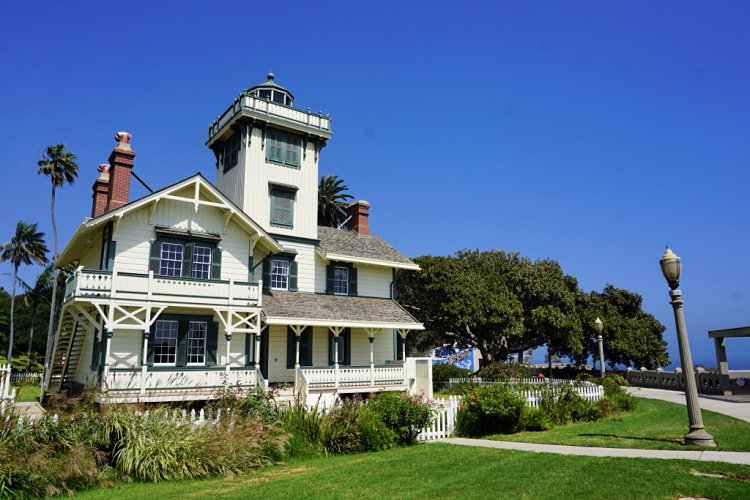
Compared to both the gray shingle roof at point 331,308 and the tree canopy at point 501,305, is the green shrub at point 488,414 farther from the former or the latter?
the tree canopy at point 501,305

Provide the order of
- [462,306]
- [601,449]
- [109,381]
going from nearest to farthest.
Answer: [601,449] < [109,381] < [462,306]

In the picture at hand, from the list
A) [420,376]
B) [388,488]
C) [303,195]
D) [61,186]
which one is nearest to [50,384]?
[303,195]

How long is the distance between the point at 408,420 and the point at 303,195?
14718 millimetres

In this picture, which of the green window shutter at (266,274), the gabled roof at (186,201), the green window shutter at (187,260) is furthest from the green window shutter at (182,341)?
the gabled roof at (186,201)

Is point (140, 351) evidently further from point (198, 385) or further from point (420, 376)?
point (420, 376)

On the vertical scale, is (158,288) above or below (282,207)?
below

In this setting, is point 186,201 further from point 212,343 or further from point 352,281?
point 352,281

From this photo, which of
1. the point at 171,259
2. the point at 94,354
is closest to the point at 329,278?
the point at 171,259

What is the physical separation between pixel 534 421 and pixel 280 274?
13.2 m

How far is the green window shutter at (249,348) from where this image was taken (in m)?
21.8

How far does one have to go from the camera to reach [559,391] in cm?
1831

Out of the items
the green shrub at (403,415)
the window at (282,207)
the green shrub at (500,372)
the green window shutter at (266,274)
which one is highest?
the window at (282,207)

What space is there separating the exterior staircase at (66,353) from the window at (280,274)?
798 centimetres

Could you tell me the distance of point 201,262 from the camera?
21516 millimetres
